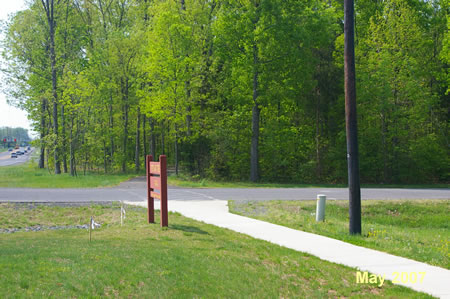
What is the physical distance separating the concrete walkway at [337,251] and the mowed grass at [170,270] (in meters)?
0.46

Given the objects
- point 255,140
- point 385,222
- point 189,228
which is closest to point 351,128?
point 189,228

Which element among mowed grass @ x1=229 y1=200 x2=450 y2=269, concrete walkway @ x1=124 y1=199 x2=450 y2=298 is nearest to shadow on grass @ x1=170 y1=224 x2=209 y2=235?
concrete walkway @ x1=124 y1=199 x2=450 y2=298

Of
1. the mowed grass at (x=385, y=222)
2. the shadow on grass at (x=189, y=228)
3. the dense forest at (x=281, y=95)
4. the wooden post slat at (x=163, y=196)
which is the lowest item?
the mowed grass at (x=385, y=222)

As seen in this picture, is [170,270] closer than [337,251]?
Yes

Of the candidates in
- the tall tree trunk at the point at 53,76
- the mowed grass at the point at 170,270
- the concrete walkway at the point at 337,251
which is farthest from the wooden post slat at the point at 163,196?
the tall tree trunk at the point at 53,76

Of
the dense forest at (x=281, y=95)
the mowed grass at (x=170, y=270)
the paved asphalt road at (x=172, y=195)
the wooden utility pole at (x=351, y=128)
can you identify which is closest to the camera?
the mowed grass at (x=170, y=270)

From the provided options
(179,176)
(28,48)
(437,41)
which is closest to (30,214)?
(179,176)

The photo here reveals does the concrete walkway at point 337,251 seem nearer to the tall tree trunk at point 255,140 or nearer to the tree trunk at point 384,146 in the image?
the tall tree trunk at point 255,140

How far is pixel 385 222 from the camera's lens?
56.0 ft

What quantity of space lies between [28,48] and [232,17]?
2486 centimetres

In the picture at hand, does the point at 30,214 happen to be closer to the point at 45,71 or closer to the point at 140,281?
the point at 140,281

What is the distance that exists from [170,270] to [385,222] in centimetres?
1182

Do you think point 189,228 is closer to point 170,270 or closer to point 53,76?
point 170,270

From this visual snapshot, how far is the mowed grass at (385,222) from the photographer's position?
996 centimetres
